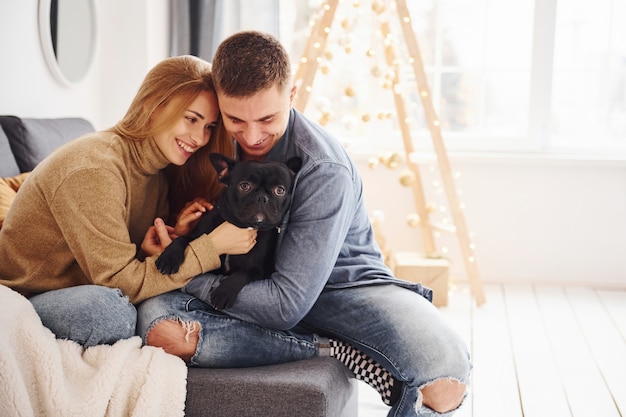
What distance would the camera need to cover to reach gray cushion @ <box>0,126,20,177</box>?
2.68m

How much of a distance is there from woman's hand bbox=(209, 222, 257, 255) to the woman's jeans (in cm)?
29

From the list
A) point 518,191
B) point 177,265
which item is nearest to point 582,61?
point 518,191

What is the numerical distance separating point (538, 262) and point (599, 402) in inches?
72.2

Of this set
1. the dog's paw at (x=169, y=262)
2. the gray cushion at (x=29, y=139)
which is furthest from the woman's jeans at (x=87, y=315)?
the gray cushion at (x=29, y=139)

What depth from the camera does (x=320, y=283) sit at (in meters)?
2.04

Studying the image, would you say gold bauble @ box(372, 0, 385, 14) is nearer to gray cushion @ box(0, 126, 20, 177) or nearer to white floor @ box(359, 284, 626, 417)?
white floor @ box(359, 284, 626, 417)

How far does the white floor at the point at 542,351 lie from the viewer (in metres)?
2.88

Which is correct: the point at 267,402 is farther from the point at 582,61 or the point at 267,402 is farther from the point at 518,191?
the point at 582,61

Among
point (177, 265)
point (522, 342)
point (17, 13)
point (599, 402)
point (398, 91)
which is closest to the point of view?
point (177, 265)

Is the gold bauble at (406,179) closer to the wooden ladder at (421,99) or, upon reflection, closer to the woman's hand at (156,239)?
the wooden ladder at (421,99)

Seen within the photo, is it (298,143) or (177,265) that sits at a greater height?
(298,143)

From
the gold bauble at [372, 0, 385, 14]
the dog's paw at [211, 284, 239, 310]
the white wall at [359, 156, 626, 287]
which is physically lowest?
the white wall at [359, 156, 626, 287]

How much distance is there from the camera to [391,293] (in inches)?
83.9

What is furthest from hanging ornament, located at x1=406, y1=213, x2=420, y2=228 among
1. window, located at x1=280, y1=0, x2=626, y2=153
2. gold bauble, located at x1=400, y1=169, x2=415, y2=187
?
window, located at x1=280, y1=0, x2=626, y2=153
